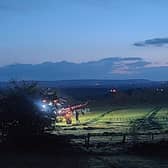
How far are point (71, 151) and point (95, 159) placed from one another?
2755 mm

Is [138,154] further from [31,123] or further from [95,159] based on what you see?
[31,123]

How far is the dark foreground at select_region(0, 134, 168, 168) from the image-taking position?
22766 mm

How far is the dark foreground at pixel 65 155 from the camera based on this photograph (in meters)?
22.8

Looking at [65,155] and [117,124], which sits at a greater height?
[65,155]

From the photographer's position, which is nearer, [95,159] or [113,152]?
[95,159]

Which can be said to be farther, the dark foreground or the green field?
the green field

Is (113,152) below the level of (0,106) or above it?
below

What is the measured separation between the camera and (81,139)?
33.2m

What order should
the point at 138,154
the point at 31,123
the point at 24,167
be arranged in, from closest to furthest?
the point at 24,167, the point at 138,154, the point at 31,123

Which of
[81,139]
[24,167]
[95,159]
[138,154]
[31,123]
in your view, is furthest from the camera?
[81,139]

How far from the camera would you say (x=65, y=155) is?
26109 millimetres

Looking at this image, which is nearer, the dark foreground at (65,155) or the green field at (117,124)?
the dark foreground at (65,155)

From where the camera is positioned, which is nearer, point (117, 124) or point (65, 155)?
point (65, 155)

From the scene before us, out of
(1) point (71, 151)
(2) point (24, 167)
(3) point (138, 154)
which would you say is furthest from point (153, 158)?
(2) point (24, 167)
